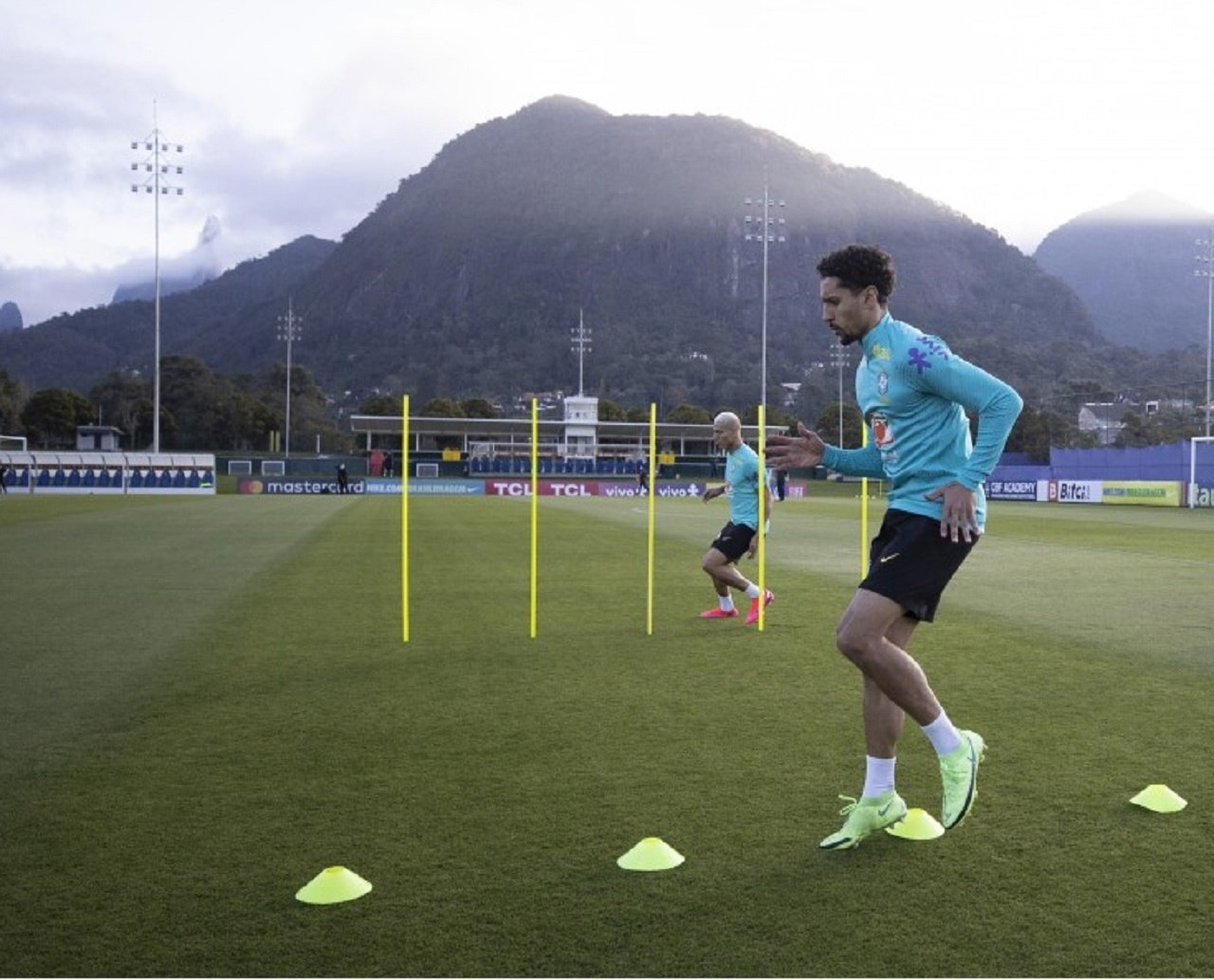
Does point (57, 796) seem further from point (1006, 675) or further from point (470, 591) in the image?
point (470, 591)

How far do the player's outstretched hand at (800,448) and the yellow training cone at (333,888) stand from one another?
8.09ft

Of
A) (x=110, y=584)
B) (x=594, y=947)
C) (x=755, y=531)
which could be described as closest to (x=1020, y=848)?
(x=594, y=947)

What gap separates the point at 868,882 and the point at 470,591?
10.1 m

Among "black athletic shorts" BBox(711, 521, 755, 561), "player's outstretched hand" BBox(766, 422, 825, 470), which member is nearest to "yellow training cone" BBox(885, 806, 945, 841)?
Result: "player's outstretched hand" BBox(766, 422, 825, 470)

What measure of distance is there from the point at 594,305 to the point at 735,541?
16115 cm

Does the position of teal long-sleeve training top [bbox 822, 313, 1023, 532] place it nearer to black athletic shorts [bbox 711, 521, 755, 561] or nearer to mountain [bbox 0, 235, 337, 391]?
black athletic shorts [bbox 711, 521, 755, 561]

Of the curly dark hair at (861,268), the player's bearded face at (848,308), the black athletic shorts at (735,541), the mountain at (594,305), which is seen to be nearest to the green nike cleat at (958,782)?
the player's bearded face at (848,308)

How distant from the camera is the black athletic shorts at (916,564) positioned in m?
4.48

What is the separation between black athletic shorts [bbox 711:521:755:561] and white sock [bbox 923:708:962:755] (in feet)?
21.4

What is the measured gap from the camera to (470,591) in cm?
1384

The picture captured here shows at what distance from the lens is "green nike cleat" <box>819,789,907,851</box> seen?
4.41 metres

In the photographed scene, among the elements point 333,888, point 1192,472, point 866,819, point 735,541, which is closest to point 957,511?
point 866,819

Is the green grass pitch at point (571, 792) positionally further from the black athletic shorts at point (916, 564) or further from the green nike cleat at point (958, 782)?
the black athletic shorts at point (916, 564)

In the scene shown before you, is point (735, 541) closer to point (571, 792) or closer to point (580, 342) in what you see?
point (571, 792)
